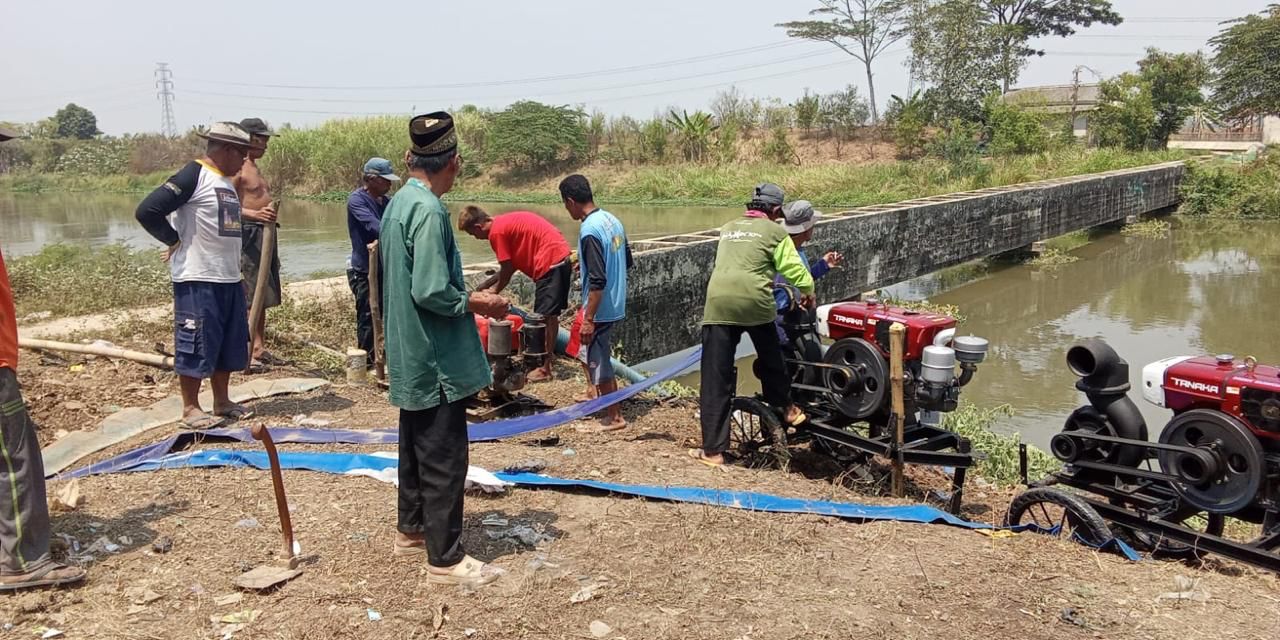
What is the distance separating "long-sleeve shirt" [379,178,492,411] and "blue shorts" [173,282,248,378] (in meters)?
2.33

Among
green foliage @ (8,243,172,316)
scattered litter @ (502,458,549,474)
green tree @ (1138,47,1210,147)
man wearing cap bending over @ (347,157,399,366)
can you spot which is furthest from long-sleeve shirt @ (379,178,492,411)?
green tree @ (1138,47,1210,147)

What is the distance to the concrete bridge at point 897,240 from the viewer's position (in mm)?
9086

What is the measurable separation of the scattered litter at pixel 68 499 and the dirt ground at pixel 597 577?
0.11 ft

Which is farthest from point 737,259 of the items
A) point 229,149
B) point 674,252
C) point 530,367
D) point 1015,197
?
point 1015,197

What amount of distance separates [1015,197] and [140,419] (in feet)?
49.1

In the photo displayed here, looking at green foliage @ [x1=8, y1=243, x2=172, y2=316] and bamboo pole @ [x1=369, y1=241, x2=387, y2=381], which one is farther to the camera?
green foliage @ [x1=8, y1=243, x2=172, y2=316]

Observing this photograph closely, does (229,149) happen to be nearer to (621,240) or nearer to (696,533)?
(621,240)

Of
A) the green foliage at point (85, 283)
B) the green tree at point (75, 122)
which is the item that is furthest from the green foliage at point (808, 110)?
Answer: the green tree at point (75, 122)

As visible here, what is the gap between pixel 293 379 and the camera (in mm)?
6195

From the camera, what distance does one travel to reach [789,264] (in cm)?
501

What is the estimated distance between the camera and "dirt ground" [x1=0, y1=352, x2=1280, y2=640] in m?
2.88

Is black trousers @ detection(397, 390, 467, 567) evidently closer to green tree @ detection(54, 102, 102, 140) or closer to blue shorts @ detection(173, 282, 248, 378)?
blue shorts @ detection(173, 282, 248, 378)

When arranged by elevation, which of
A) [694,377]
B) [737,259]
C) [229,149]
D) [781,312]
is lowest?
[694,377]

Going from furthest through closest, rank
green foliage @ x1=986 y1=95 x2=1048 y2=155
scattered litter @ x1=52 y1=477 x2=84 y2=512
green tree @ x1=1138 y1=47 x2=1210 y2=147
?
green tree @ x1=1138 y1=47 x2=1210 y2=147 → green foliage @ x1=986 y1=95 x2=1048 y2=155 → scattered litter @ x1=52 y1=477 x2=84 y2=512
